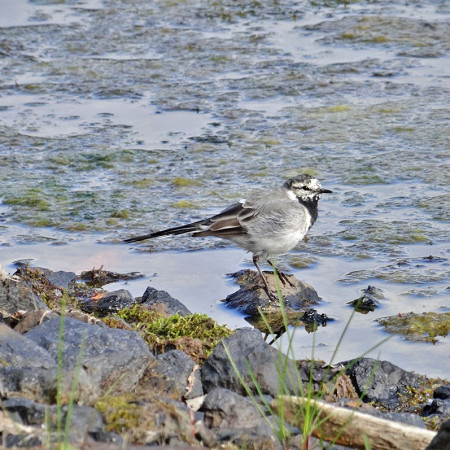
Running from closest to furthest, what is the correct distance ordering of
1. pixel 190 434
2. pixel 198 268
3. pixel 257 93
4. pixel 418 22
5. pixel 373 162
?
pixel 190 434 → pixel 198 268 → pixel 373 162 → pixel 257 93 → pixel 418 22

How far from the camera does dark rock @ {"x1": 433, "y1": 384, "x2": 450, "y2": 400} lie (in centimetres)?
543

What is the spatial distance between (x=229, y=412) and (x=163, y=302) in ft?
7.46

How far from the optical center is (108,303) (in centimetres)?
668

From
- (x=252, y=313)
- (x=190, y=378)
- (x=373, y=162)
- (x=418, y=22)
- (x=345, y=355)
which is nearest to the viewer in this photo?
(x=190, y=378)

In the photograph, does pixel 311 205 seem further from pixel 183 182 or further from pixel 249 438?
pixel 249 438

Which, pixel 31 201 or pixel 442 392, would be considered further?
pixel 31 201

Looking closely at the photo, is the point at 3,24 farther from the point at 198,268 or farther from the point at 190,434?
the point at 190,434

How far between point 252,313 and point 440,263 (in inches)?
59.2

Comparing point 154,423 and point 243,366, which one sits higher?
point 154,423

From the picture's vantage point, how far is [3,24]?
1288 centimetres

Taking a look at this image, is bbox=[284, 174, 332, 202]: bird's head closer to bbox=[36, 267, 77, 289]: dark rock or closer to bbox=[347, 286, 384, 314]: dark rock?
bbox=[347, 286, 384, 314]: dark rock

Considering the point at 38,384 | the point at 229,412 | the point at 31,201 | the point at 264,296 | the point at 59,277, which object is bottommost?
the point at 264,296

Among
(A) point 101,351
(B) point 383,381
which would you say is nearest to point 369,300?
(B) point 383,381

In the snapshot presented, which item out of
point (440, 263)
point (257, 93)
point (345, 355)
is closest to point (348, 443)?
point (345, 355)
